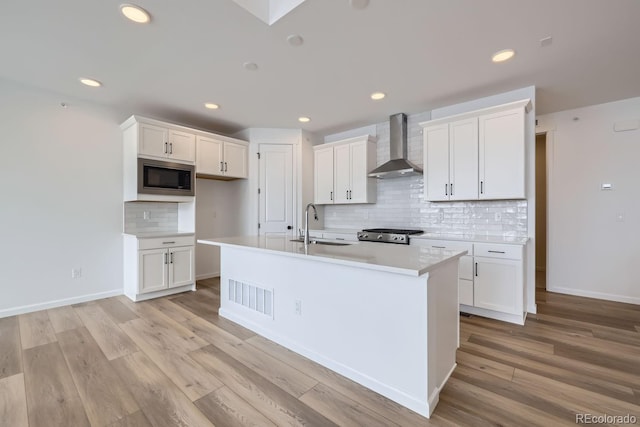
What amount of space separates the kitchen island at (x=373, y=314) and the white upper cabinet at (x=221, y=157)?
84.1 inches

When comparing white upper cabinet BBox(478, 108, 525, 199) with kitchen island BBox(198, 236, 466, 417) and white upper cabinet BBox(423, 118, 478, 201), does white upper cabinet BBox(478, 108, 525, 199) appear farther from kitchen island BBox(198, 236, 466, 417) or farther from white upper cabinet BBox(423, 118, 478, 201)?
kitchen island BBox(198, 236, 466, 417)

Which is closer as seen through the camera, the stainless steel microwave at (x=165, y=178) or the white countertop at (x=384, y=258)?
the white countertop at (x=384, y=258)

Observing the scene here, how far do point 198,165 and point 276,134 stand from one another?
4.64 feet

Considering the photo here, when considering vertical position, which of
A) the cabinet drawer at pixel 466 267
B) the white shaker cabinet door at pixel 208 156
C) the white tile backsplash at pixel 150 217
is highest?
the white shaker cabinet door at pixel 208 156

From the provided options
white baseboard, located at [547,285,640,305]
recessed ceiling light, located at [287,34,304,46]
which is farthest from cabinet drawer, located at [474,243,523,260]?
recessed ceiling light, located at [287,34,304,46]

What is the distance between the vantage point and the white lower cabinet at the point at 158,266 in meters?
3.61

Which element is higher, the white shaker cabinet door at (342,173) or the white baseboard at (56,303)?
the white shaker cabinet door at (342,173)

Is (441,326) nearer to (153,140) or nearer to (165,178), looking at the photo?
(165,178)

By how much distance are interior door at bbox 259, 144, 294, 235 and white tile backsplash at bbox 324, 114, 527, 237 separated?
37.4 inches

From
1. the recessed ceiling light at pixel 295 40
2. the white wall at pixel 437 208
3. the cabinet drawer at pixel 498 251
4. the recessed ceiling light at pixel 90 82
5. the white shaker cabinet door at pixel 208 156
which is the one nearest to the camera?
the recessed ceiling light at pixel 295 40

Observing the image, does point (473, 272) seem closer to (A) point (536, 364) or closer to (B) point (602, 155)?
(A) point (536, 364)

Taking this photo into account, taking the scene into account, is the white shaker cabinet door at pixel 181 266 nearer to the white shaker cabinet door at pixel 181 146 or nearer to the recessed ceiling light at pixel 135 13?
the white shaker cabinet door at pixel 181 146

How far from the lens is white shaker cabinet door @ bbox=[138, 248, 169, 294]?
3615 millimetres

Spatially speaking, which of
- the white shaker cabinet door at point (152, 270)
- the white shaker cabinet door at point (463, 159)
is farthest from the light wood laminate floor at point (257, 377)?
the white shaker cabinet door at point (463, 159)
